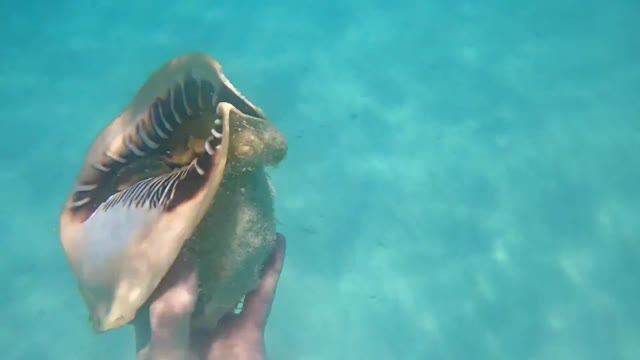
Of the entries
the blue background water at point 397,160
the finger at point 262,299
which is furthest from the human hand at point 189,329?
the blue background water at point 397,160

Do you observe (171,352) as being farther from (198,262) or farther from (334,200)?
(334,200)

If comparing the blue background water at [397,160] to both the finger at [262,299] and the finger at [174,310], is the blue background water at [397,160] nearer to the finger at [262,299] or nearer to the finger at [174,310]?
the finger at [262,299]

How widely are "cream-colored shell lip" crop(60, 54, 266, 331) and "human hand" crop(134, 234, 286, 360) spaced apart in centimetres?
8

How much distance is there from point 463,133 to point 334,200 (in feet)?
6.45

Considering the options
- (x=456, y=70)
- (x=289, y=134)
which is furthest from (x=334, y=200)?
(x=456, y=70)

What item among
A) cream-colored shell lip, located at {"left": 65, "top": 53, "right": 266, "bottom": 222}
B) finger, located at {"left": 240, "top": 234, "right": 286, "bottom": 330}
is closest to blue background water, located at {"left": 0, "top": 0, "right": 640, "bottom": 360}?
finger, located at {"left": 240, "top": 234, "right": 286, "bottom": 330}

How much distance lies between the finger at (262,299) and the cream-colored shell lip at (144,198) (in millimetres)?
403

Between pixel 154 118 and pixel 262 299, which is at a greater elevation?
pixel 154 118

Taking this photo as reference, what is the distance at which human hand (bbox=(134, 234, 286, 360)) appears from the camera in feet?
4.65

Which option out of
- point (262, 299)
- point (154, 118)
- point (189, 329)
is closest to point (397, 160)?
point (262, 299)

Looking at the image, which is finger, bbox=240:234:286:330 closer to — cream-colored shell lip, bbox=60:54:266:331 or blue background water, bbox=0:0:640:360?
cream-colored shell lip, bbox=60:54:266:331

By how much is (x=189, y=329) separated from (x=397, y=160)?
4.42m

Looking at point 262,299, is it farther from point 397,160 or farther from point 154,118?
point 397,160

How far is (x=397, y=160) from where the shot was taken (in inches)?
225
